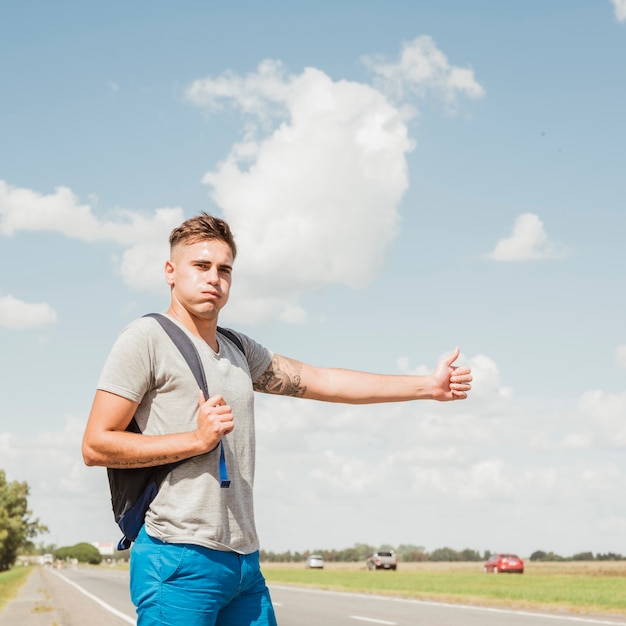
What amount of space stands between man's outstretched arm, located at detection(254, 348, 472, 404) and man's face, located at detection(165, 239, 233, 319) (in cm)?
63

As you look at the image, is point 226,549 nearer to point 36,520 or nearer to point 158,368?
point 158,368

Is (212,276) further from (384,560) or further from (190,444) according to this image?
(384,560)

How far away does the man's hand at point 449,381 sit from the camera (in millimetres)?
3746

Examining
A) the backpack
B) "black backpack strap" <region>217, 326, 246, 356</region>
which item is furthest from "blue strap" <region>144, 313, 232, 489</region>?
"black backpack strap" <region>217, 326, 246, 356</region>

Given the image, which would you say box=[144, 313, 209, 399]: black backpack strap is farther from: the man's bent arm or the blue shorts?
the blue shorts

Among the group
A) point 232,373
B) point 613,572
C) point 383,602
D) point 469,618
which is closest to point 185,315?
point 232,373

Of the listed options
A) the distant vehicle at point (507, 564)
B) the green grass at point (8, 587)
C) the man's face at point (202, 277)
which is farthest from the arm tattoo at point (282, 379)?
the distant vehicle at point (507, 564)

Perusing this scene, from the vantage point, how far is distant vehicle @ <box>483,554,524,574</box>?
5272cm

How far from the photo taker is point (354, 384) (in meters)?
3.66

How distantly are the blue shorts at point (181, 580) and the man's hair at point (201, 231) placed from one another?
3.35 feet

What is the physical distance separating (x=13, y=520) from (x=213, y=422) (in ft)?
309

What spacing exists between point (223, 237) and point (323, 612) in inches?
613

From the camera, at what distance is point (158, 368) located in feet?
9.52

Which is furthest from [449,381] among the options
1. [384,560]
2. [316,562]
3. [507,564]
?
[316,562]
